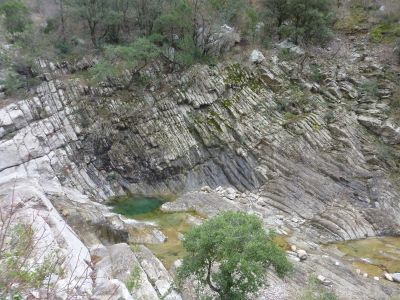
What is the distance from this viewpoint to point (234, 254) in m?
13.4

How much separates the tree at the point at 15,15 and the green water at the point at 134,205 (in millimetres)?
18287

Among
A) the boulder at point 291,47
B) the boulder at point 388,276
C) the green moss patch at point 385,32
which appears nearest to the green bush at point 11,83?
the boulder at point 291,47

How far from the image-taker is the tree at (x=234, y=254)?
44.0ft

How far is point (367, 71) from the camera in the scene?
3894 centimetres

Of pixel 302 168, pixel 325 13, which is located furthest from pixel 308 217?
pixel 325 13

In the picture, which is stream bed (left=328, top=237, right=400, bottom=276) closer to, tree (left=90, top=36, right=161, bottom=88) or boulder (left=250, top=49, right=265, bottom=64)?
boulder (left=250, top=49, right=265, bottom=64)

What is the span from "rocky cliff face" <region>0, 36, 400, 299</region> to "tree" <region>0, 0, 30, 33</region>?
485cm

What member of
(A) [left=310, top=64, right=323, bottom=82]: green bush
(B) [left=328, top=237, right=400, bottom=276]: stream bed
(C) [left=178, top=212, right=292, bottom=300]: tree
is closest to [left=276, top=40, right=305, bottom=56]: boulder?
(A) [left=310, top=64, right=323, bottom=82]: green bush

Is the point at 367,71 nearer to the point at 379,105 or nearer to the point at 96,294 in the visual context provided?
the point at 379,105

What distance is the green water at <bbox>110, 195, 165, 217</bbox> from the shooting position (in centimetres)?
2869

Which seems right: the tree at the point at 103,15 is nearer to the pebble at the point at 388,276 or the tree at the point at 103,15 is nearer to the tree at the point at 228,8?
the tree at the point at 228,8

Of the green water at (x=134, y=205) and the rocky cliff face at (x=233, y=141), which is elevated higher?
the rocky cliff face at (x=233, y=141)

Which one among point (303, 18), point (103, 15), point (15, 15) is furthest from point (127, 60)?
point (303, 18)

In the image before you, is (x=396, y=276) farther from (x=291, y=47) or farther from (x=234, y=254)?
(x=291, y=47)
